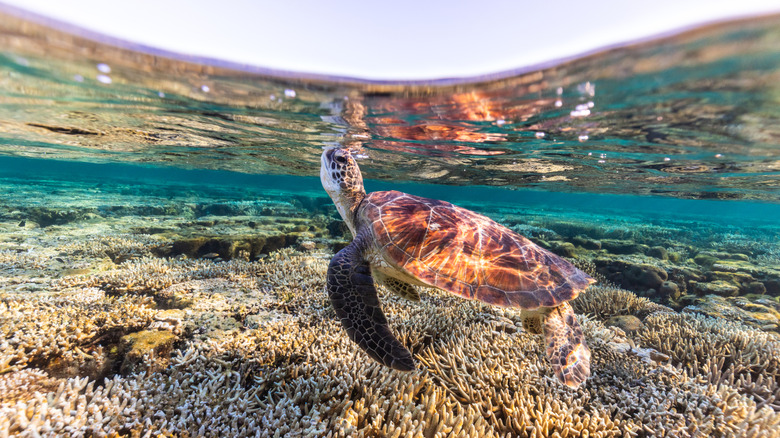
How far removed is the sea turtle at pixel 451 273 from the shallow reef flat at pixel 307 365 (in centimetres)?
44

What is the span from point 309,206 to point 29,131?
11.9 meters

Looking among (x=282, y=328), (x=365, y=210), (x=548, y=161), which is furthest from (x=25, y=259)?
(x=548, y=161)

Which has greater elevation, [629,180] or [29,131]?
[29,131]

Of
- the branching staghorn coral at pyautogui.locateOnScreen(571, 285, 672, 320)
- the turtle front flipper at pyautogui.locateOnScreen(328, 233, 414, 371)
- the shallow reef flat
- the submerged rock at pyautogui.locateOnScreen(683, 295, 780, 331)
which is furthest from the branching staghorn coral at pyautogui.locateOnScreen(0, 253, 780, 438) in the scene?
the submerged rock at pyautogui.locateOnScreen(683, 295, 780, 331)

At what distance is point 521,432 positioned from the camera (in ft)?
8.28

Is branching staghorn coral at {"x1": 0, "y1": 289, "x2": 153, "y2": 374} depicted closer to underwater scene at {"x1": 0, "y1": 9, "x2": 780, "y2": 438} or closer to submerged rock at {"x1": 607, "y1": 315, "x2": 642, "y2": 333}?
underwater scene at {"x1": 0, "y1": 9, "x2": 780, "y2": 438}

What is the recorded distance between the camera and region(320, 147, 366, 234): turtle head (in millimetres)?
4246

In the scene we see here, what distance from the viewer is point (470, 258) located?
3.22 meters

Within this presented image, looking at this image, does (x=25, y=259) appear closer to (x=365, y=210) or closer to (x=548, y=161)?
(x=365, y=210)

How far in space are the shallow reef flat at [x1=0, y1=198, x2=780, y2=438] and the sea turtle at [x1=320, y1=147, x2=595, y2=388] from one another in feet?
1.43

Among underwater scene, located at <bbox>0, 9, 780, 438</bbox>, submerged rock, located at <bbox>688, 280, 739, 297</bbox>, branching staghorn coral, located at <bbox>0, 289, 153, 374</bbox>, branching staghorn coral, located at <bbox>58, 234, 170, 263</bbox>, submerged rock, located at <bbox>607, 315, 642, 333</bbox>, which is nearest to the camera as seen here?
underwater scene, located at <bbox>0, 9, 780, 438</bbox>

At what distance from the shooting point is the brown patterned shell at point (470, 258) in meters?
2.97

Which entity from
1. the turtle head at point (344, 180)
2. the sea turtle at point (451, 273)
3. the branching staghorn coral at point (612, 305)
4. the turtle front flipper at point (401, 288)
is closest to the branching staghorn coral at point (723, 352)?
the branching staghorn coral at point (612, 305)

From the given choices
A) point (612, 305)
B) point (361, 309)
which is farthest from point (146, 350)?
point (612, 305)
